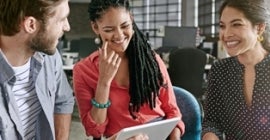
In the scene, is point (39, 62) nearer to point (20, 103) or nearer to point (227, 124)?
point (20, 103)

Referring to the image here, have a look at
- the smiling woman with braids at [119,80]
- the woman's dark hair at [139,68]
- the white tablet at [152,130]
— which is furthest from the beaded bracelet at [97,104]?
the white tablet at [152,130]

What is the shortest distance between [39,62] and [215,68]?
2.40ft

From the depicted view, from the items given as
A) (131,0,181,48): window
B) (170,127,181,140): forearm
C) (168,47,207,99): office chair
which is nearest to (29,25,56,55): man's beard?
(170,127,181,140): forearm

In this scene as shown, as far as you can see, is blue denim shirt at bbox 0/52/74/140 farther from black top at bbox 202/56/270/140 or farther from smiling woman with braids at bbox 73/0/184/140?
black top at bbox 202/56/270/140

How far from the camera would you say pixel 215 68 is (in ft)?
5.30

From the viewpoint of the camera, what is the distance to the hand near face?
57.5 inches

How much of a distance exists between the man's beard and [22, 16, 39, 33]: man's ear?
23 mm

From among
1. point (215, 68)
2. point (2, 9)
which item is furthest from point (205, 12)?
point (2, 9)

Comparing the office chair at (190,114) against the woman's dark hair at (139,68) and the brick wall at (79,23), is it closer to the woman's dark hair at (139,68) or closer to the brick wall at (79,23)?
the woman's dark hair at (139,68)

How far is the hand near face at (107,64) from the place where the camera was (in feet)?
4.79

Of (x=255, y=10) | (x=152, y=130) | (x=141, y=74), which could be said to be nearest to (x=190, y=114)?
(x=141, y=74)

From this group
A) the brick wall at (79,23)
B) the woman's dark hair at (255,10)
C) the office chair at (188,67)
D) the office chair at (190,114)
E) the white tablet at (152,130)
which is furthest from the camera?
the brick wall at (79,23)

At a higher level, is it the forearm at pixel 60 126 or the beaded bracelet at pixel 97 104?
the beaded bracelet at pixel 97 104

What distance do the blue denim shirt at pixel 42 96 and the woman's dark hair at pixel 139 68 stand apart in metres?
0.26
